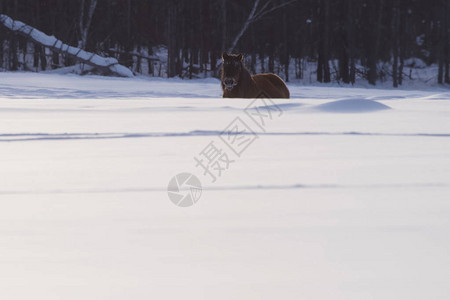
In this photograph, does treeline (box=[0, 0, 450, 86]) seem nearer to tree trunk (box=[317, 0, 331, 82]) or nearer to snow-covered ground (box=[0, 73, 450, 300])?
tree trunk (box=[317, 0, 331, 82])

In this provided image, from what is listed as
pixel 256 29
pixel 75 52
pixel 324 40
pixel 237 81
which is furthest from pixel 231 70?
pixel 256 29

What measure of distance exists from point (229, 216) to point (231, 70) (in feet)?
17.1

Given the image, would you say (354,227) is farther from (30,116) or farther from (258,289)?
(30,116)

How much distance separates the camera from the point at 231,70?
6.45m

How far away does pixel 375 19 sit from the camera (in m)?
26.4

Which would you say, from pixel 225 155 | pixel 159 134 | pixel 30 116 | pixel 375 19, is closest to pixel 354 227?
pixel 225 155

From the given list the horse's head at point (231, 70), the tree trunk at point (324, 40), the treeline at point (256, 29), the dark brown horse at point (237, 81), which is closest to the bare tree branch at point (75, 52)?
the treeline at point (256, 29)

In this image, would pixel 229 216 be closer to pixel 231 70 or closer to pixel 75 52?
pixel 231 70

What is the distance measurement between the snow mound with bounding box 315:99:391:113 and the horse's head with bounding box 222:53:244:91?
3088mm

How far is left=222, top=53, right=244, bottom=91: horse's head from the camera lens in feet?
20.9

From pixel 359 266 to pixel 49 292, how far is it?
0.49 metres

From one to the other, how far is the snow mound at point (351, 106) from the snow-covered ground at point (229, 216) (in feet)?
2.12

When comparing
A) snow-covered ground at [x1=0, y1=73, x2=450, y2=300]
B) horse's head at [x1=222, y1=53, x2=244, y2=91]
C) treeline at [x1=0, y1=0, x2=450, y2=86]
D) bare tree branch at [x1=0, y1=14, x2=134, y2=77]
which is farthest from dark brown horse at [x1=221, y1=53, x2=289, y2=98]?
treeline at [x1=0, y1=0, x2=450, y2=86]

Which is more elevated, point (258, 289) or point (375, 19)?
point (375, 19)
